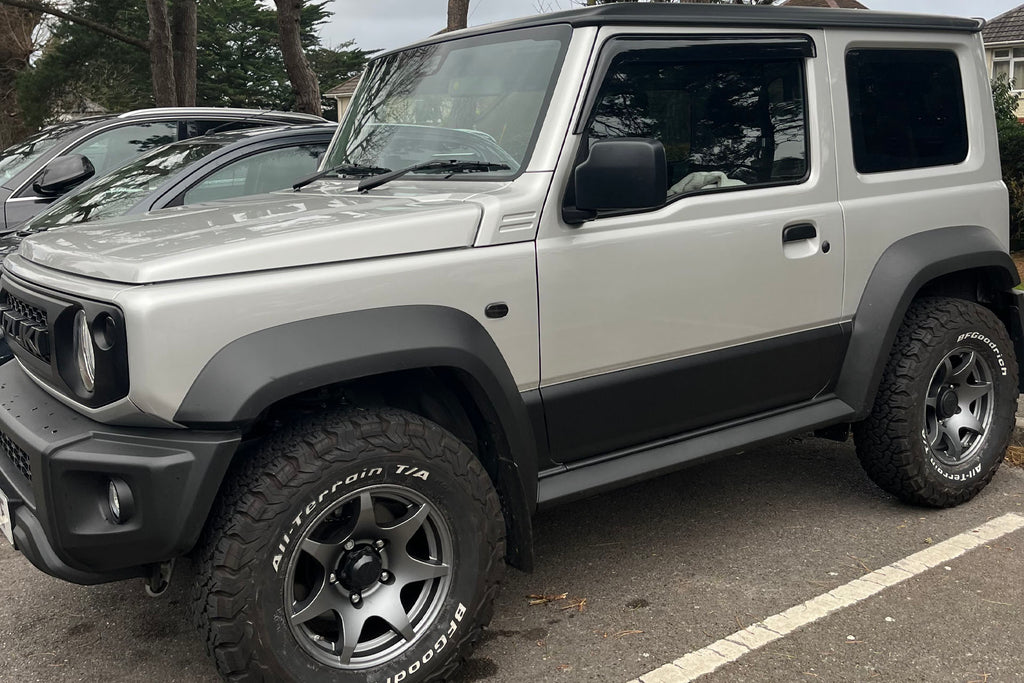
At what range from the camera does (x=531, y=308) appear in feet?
9.90

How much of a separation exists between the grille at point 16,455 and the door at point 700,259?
1.48 meters

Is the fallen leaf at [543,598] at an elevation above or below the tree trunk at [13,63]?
below

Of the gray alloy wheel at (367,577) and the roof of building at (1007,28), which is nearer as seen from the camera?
the gray alloy wheel at (367,577)

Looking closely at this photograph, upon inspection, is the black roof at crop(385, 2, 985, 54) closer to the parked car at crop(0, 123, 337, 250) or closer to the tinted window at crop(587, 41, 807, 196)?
the tinted window at crop(587, 41, 807, 196)

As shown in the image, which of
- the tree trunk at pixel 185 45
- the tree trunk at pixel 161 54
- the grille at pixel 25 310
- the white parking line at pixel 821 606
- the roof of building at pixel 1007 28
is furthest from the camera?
the roof of building at pixel 1007 28

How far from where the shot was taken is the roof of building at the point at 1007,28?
3603cm

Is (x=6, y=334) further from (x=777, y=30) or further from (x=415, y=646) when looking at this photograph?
(x=777, y=30)

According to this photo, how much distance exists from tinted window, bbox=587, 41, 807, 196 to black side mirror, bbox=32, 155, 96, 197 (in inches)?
172

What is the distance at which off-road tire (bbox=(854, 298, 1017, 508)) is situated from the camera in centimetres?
400

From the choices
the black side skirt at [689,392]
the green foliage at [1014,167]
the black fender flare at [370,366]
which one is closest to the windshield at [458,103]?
the black fender flare at [370,366]

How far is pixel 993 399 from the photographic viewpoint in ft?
14.2

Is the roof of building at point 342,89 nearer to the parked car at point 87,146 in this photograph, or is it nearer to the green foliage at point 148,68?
the green foliage at point 148,68

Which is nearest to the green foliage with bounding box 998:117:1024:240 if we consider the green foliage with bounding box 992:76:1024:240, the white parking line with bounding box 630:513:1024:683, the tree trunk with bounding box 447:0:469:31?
the green foliage with bounding box 992:76:1024:240

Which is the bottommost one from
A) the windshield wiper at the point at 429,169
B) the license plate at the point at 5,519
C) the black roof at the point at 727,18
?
the license plate at the point at 5,519
